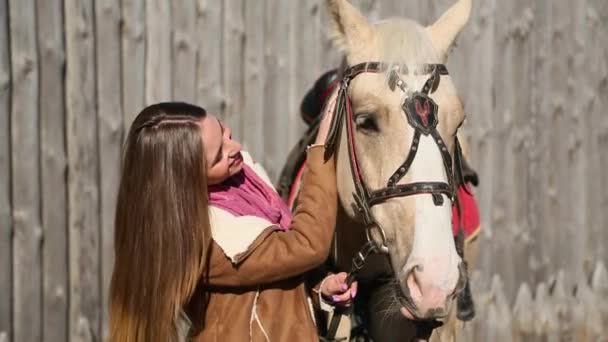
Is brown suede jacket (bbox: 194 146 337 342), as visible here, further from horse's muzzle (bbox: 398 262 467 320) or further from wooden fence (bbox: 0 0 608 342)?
wooden fence (bbox: 0 0 608 342)

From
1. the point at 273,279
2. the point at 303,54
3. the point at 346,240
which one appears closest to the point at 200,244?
the point at 273,279

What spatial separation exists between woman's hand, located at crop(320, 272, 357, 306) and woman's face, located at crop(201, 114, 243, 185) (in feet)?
1.55

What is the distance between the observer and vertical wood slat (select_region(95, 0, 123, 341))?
4090 mm

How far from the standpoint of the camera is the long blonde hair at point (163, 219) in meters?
2.42

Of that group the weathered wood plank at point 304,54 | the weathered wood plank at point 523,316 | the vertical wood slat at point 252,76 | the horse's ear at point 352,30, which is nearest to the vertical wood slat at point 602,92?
the weathered wood plank at point 523,316

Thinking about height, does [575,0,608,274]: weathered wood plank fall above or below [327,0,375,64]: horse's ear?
below

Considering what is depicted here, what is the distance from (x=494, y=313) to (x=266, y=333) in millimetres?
3339

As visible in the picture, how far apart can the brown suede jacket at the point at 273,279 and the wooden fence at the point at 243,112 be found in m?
1.69

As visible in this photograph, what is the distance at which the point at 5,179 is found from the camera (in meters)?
3.83

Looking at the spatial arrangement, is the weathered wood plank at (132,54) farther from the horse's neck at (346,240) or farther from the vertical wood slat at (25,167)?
the horse's neck at (346,240)

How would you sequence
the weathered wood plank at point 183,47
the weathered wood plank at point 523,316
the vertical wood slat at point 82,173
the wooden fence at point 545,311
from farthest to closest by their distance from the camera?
the weathered wood plank at point 523,316
the wooden fence at point 545,311
the weathered wood plank at point 183,47
the vertical wood slat at point 82,173

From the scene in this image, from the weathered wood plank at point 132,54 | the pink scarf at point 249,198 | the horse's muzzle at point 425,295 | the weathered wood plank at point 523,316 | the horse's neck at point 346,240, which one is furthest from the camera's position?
the weathered wood plank at point 523,316

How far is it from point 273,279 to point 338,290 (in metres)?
0.26

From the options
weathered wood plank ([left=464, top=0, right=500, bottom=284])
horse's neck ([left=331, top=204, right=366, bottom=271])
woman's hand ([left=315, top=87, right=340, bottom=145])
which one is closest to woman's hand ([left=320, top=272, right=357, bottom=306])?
horse's neck ([left=331, top=204, right=366, bottom=271])
